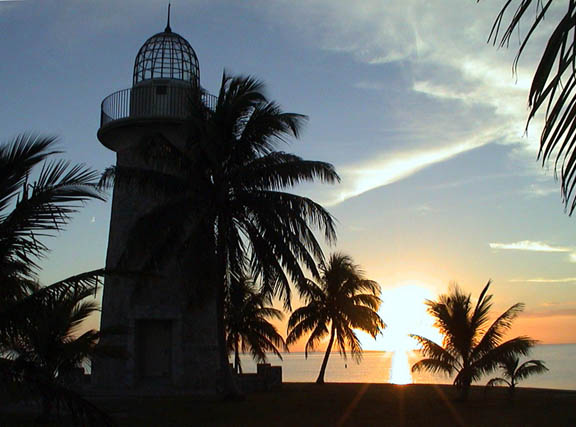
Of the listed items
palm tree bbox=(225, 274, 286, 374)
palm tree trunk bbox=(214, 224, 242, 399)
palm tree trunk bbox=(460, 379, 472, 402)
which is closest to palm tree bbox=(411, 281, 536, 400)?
palm tree trunk bbox=(460, 379, 472, 402)

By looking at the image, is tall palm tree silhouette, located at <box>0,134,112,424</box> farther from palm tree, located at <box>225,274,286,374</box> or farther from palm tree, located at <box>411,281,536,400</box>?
palm tree, located at <box>225,274,286,374</box>

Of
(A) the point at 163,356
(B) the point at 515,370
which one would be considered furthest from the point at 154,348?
(B) the point at 515,370

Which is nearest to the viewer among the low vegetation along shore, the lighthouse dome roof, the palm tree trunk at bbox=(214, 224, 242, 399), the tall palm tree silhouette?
the tall palm tree silhouette

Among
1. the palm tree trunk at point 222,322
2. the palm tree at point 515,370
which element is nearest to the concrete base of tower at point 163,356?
the palm tree trunk at point 222,322

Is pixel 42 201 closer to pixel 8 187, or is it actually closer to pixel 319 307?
pixel 8 187

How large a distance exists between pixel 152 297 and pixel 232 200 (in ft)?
18.1

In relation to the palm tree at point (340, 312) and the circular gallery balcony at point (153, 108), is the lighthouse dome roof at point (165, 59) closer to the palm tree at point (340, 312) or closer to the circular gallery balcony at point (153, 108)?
the circular gallery balcony at point (153, 108)

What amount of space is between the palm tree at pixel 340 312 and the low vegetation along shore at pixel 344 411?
10.3 metres

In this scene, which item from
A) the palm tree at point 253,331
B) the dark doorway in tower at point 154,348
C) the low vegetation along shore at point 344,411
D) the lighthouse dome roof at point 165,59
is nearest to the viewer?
the low vegetation along shore at point 344,411

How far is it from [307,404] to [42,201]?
13.9m

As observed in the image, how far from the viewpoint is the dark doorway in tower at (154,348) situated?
2395 cm

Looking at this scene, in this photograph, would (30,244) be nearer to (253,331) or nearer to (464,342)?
(464,342)

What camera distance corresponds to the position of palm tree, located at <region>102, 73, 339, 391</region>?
1958 cm

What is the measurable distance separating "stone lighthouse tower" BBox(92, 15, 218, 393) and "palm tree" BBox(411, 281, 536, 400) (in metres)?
7.63
